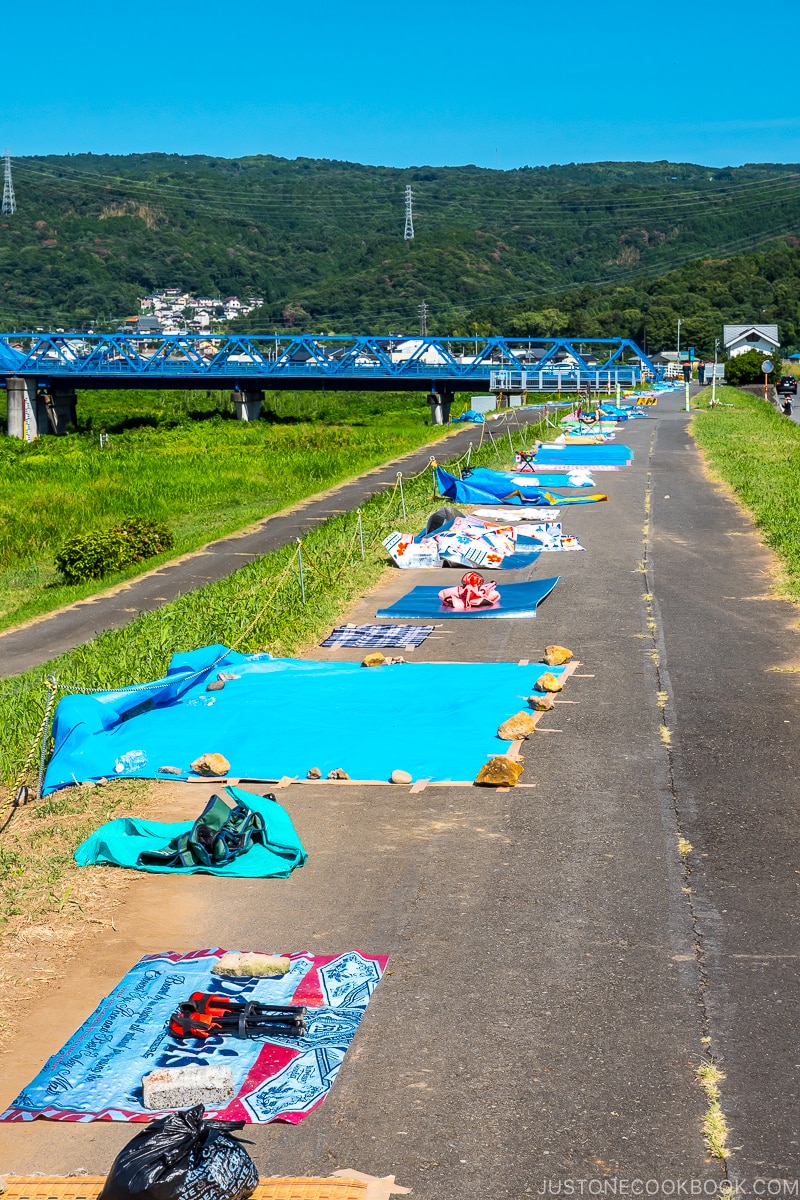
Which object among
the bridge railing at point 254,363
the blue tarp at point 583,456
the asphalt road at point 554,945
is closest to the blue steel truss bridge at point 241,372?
the bridge railing at point 254,363

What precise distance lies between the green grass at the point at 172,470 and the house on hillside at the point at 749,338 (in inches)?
2119

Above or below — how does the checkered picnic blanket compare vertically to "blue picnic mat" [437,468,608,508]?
below

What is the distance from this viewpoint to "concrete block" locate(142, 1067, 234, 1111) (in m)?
6.29

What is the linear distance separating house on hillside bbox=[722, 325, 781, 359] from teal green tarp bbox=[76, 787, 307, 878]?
117999 millimetres

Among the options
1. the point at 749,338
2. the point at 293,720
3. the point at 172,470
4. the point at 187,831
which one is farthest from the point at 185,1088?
the point at 749,338

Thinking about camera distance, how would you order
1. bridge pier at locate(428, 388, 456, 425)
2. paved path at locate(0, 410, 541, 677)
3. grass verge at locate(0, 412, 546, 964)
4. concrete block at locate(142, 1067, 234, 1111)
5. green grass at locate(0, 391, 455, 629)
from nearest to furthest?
1. concrete block at locate(142, 1067, 234, 1111)
2. grass verge at locate(0, 412, 546, 964)
3. paved path at locate(0, 410, 541, 677)
4. green grass at locate(0, 391, 455, 629)
5. bridge pier at locate(428, 388, 456, 425)

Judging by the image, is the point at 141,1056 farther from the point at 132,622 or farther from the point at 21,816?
the point at 132,622

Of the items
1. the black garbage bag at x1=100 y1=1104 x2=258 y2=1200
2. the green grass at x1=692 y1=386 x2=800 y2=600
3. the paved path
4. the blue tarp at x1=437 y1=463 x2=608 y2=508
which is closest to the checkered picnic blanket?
the paved path

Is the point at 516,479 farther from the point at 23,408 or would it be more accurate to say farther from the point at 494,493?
the point at 23,408

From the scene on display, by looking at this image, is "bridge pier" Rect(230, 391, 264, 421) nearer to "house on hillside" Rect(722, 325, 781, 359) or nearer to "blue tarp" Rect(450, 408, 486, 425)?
"blue tarp" Rect(450, 408, 486, 425)

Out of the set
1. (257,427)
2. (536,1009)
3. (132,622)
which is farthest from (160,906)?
(257,427)

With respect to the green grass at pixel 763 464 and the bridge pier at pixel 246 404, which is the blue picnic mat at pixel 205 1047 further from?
the bridge pier at pixel 246 404

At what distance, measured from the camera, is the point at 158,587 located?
23.6 m

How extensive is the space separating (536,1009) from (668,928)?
1425 mm
